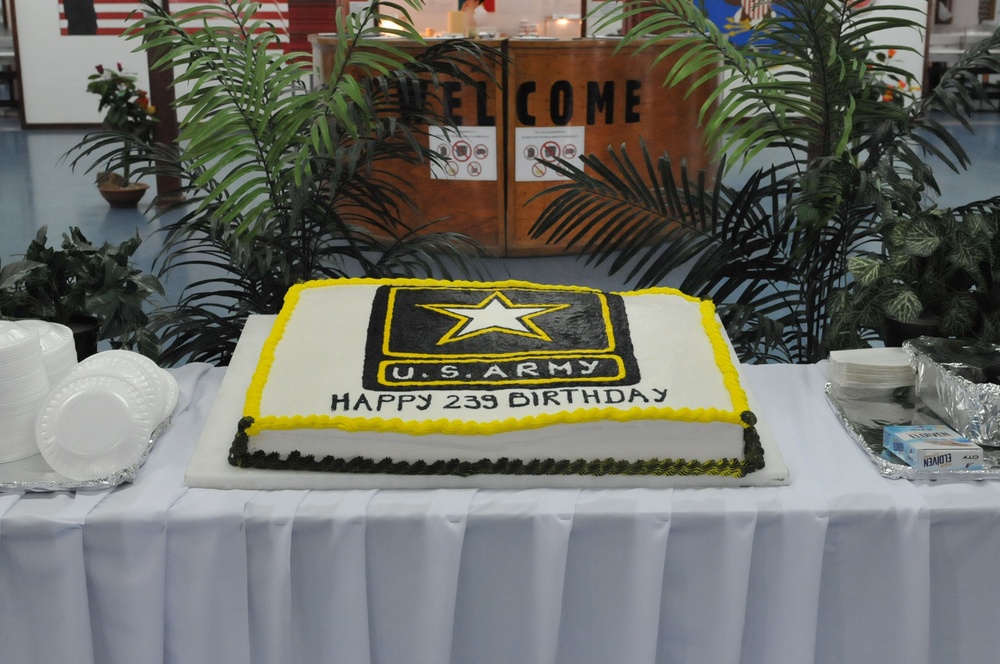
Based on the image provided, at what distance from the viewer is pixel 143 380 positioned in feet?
4.61

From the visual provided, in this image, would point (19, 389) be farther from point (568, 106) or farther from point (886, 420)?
point (568, 106)

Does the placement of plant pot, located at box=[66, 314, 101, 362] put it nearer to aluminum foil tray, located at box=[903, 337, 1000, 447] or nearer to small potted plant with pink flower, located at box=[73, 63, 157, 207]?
aluminum foil tray, located at box=[903, 337, 1000, 447]

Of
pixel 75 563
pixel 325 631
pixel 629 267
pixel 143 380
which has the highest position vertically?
pixel 143 380

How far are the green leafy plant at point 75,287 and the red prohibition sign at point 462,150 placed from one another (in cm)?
405

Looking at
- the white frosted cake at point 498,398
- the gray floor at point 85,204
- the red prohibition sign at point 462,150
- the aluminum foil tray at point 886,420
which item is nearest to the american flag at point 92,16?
the gray floor at point 85,204

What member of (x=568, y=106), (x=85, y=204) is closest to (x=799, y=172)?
(x=568, y=106)

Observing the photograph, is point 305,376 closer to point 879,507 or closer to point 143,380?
point 143,380

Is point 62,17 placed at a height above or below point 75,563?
above

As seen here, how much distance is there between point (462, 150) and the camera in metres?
5.84

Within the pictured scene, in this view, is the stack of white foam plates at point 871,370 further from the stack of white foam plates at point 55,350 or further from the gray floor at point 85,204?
the gray floor at point 85,204

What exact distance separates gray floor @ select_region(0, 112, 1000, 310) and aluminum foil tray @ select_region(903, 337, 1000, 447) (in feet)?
9.77

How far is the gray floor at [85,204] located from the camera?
555 centimetres

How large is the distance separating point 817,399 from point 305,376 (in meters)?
0.79

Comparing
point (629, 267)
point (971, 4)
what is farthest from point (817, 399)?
point (971, 4)
